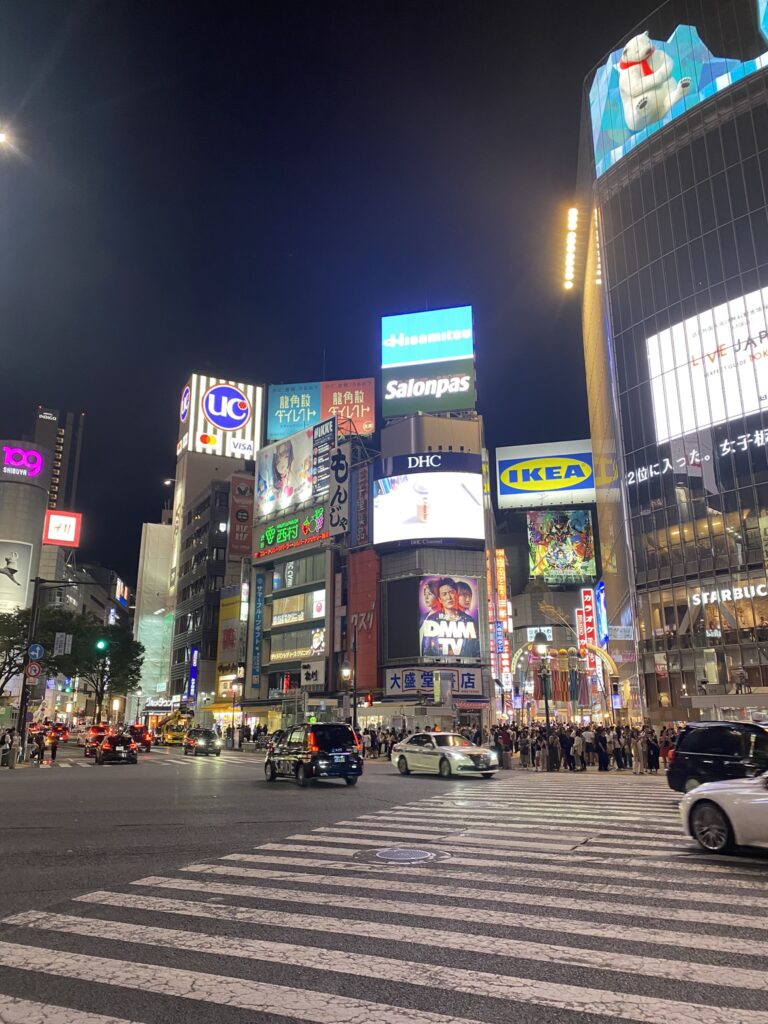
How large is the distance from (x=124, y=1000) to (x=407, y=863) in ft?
16.6

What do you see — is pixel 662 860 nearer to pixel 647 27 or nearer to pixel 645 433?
pixel 645 433

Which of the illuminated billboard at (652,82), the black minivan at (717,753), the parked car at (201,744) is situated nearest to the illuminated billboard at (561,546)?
the illuminated billboard at (652,82)

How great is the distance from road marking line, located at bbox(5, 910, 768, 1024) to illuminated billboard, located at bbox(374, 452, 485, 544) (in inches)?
2055

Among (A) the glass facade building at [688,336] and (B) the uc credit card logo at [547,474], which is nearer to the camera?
(A) the glass facade building at [688,336]

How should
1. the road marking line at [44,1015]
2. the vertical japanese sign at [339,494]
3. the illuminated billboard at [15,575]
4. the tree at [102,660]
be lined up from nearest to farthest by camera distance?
the road marking line at [44,1015] → the tree at [102,660] → the vertical japanese sign at [339,494] → the illuminated billboard at [15,575]

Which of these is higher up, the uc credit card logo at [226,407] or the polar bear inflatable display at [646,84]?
the polar bear inflatable display at [646,84]

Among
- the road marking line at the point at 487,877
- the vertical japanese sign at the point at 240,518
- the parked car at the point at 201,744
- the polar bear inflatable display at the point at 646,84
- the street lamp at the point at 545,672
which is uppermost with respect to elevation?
the polar bear inflatable display at the point at 646,84

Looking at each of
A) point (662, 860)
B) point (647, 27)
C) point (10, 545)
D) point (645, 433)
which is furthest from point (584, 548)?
point (662, 860)

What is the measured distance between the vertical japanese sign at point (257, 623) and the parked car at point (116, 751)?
37.7 meters

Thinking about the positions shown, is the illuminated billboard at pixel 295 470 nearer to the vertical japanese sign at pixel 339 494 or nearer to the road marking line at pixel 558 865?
the vertical japanese sign at pixel 339 494

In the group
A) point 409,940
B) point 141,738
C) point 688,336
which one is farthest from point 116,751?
point 688,336

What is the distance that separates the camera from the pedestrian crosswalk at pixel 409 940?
4496 mm

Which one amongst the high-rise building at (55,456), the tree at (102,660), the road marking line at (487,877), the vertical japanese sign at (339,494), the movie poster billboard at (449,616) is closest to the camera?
the road marking line at (487,877)

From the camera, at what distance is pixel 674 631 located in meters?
50.6
